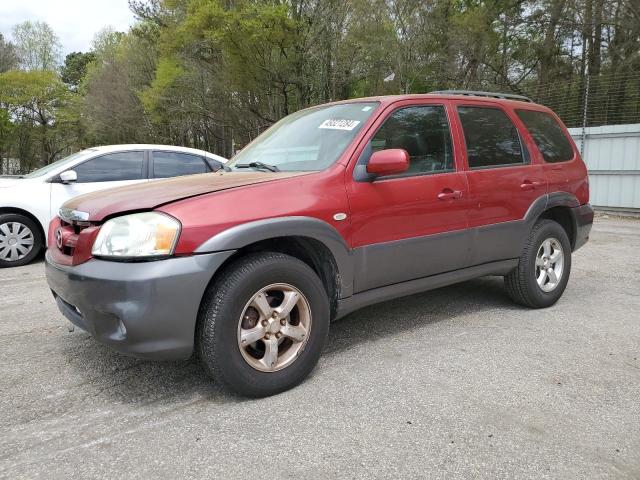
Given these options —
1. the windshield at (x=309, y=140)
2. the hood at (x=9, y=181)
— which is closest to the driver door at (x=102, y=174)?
the hood at (x=9, y=181)

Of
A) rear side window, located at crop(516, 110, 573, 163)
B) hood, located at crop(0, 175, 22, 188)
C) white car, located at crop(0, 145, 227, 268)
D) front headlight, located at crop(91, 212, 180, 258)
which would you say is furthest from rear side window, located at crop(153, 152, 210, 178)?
front headlight, located at crop(91, 212, 180, 258)

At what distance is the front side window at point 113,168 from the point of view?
6988 millimetres

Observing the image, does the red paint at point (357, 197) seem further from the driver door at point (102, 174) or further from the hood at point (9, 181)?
the hood at point (9, 181)

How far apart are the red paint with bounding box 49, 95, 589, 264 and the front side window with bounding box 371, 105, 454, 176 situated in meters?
0.05

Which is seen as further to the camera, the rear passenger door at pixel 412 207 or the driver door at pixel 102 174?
the driver door at pixel 102 174

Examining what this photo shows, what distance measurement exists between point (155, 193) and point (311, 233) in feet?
2.91

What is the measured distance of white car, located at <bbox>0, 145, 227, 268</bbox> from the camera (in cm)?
659

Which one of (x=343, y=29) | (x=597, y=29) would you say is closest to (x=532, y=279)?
(x=597, y=29)

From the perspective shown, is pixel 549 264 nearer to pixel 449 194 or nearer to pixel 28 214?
pixel 449 194

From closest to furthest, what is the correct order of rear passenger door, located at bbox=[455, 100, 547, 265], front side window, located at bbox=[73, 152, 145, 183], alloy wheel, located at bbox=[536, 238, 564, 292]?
rear passenger door, located at bbox=[455, 100, 547, 265] < alloy wheel, located at bbox=[536, 238, 564, 292] < front side window, located at bbox=[73, 152, 145, 183]

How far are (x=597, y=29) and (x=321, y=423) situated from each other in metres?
20.6

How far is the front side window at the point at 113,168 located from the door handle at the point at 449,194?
16.3 ft

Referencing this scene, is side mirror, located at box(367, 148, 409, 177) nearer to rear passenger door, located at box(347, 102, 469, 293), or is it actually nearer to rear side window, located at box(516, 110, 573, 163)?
rear passenger door, located at box(347, 102, 469, 293)

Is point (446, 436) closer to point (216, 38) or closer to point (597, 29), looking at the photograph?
point (597, 29)
